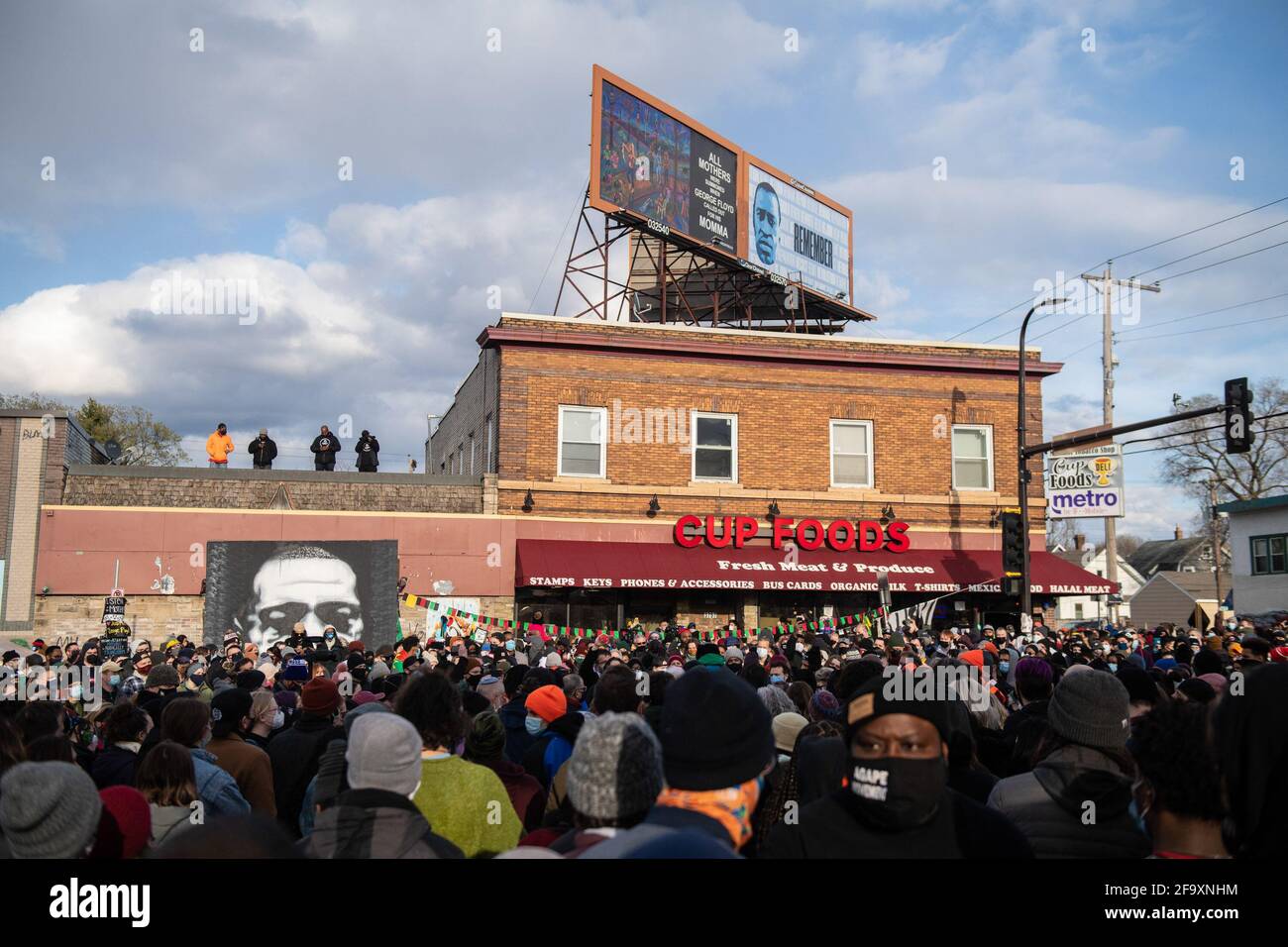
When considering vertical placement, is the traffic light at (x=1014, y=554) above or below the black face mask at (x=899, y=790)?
above

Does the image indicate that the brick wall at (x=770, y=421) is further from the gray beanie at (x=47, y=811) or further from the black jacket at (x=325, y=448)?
the gray beanie at (x=47, y=811)

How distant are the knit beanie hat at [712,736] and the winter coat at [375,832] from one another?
3.16 feet

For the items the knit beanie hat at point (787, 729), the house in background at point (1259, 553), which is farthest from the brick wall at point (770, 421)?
the knit beanie hat at point (787, 729)

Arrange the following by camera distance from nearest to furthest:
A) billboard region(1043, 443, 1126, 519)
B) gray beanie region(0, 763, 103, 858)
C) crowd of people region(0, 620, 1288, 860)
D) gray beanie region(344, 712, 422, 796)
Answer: crowd of people region(0, 620, 1288, 860) → gray beanie region(0, 763, 103, 858) → gray beanie region(344, 712, 422, 796) → billboard region(1043, 443, 1126, 519)

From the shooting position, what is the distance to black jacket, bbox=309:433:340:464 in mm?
24219

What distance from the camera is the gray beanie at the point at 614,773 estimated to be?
303 centimetres

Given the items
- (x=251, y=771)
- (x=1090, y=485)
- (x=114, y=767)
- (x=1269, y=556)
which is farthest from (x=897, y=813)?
(x=1269, y=556)

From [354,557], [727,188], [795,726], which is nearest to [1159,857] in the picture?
[795,726]

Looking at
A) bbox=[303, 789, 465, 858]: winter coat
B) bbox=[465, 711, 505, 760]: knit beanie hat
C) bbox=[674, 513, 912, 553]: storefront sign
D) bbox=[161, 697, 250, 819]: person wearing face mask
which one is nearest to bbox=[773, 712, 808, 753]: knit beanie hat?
bbox=[465, 711, 505, 760]: knit beanie hat

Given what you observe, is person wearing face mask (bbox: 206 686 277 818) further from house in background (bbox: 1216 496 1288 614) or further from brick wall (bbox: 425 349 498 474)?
house in background (bbox: 1216 496 1288 614)

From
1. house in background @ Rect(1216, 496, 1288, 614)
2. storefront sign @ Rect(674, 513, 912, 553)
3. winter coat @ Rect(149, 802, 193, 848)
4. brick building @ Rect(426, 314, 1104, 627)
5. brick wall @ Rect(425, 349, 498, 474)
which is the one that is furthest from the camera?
house in background @ Rect(1216, 496, 1288, 614)

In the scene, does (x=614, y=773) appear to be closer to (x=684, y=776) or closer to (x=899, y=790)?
(x=684, y=776)

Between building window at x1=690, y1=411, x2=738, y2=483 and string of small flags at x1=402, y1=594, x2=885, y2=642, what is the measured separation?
3.93 metres
